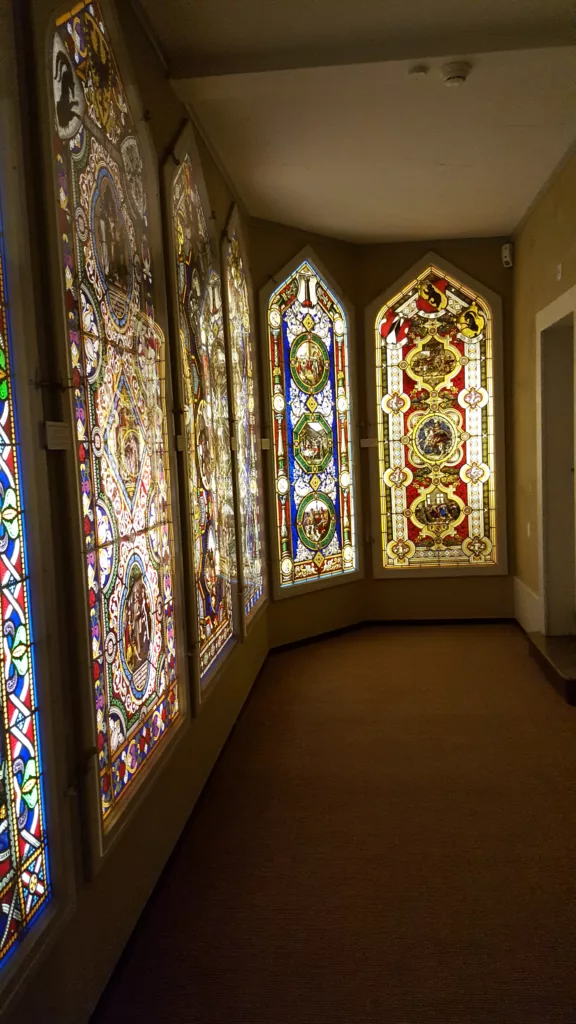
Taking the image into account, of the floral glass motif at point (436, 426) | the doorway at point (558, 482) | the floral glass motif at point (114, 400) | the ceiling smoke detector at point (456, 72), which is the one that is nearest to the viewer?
the floral glass motif at point (114, 400)

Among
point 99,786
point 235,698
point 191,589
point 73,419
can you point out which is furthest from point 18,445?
point 235,698

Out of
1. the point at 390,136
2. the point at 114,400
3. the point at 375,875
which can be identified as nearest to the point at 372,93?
the point at 390,136

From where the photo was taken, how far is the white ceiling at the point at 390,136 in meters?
3.09

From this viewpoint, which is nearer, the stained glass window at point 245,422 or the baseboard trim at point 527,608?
the stained glass window at point 245,422

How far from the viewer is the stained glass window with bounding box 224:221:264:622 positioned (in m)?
4.12

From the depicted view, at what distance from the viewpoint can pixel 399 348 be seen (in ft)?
19.0

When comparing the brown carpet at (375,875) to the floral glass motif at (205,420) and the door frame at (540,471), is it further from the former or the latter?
the door frame at (540,471)

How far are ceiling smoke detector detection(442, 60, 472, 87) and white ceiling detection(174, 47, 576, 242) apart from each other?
38 millimetres

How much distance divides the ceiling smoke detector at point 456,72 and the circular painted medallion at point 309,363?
7.77 feet

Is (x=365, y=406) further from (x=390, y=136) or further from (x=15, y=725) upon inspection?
(x=15, y=725)

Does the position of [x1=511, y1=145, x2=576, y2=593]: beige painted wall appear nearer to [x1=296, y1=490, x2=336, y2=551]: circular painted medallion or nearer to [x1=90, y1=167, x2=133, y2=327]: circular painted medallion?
[x1=296, y1=490, x2=336, y2=551]: circular painted medallion

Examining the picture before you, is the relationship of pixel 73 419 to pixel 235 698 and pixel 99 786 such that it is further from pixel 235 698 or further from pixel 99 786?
pixel 235 698

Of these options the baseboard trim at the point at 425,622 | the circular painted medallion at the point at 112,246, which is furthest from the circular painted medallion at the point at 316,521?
the circular painted medallion at the point at 112,246

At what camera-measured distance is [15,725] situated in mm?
1497
